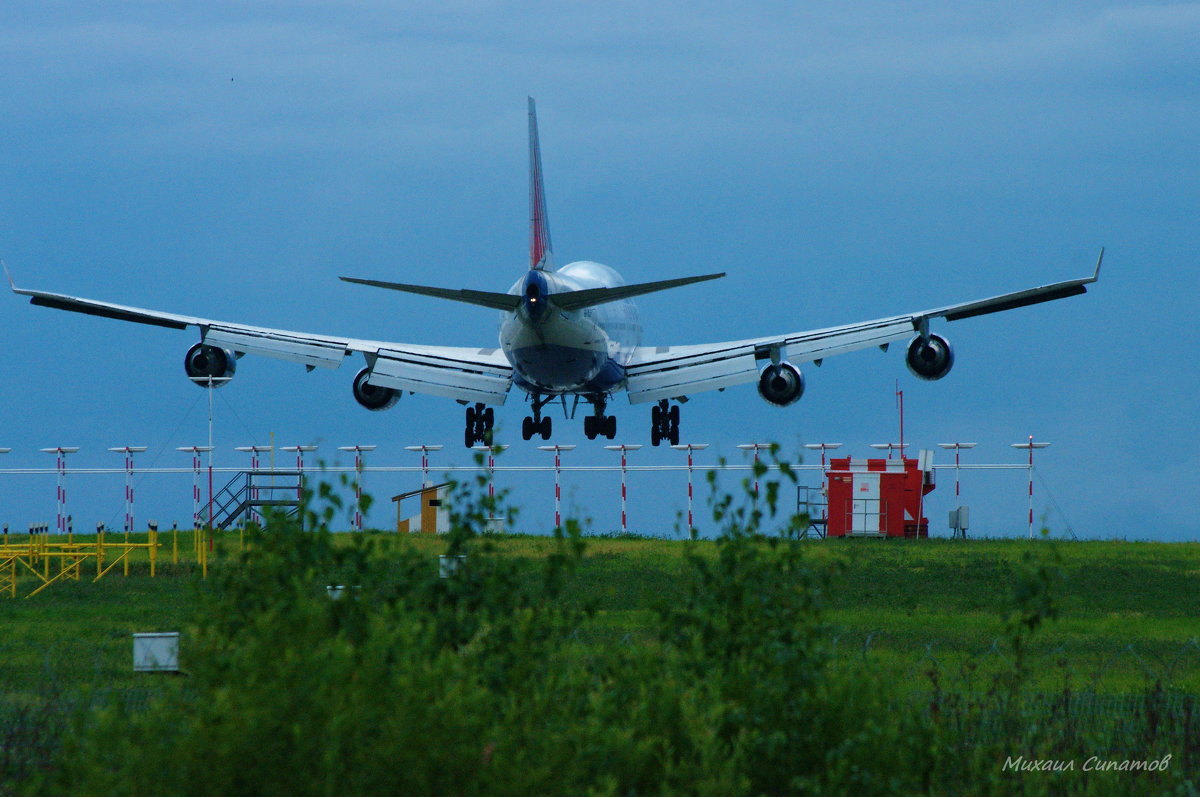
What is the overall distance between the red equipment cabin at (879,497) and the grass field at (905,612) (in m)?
9.35

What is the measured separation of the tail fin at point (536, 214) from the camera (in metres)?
54.6

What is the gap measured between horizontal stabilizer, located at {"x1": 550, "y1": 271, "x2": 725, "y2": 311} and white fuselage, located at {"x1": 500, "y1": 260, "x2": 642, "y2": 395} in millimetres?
460

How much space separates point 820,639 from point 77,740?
593 cm

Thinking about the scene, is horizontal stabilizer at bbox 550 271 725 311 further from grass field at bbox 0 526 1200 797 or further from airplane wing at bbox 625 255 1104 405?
grass field at bbox 0 526 1200 797

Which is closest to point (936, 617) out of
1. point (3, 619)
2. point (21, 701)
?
point (21, 701)

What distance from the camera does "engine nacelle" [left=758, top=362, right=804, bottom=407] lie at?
4759cm

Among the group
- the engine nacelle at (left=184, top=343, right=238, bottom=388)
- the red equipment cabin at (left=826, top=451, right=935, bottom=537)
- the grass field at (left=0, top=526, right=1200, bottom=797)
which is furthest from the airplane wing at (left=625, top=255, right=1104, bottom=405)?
the grass field at (left=0, top=526, right=1200, bottom=797)

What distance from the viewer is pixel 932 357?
4369 cm

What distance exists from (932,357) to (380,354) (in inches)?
741

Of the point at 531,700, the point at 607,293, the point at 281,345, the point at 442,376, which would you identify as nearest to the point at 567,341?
the point at 607,293

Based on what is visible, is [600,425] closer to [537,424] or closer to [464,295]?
[537,424]

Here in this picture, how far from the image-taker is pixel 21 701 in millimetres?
20500

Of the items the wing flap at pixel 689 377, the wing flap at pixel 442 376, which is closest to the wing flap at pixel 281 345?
the wing flap at pixel 442 376

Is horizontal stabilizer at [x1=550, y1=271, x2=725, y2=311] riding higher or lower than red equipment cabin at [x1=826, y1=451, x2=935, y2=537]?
higher
